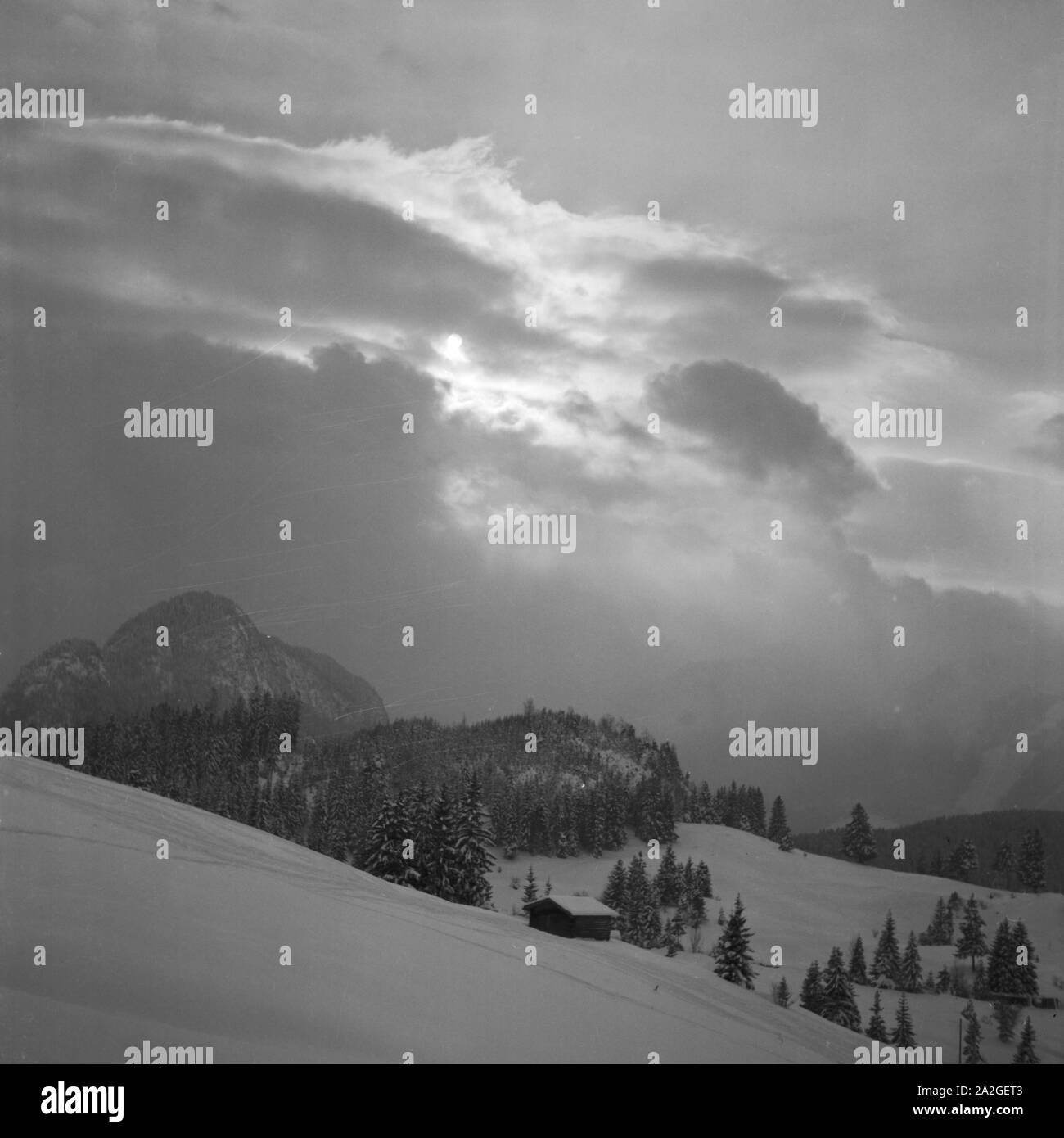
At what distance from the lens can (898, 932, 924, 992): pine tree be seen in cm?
2170

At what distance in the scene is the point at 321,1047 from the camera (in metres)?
6.64

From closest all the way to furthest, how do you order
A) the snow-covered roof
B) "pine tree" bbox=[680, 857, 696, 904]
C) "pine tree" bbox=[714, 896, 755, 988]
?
the snow-covered roof
"pine tree" bbox=[714, 896, 755, 988]
"pine tree" bbox=[680, 857, 696, 904]

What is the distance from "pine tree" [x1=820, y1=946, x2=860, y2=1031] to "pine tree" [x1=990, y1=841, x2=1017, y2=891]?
165 inches

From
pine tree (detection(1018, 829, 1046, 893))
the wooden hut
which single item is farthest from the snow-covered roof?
pine tree (detection(1018, 829, 1046, 893))

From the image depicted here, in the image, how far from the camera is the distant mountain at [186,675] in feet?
57.1

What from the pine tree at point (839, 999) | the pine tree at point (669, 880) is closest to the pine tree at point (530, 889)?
the pine tree at point (669, 880)

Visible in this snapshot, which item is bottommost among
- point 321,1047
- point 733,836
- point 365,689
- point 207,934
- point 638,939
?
point 638,939

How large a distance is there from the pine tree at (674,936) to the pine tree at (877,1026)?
497 centimetres

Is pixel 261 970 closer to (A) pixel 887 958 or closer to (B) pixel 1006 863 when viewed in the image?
(B) pixel 1006 863

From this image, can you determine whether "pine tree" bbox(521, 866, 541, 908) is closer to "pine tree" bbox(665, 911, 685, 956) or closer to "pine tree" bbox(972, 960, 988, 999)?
"pine tree" bbox(665, 911, 685, 956)

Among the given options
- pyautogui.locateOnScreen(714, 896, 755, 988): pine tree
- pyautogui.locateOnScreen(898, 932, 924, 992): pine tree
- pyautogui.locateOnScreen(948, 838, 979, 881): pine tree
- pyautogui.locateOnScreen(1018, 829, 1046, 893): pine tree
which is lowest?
pyautogui.locateOnScreen(898, 932, 924, 992): pine tree

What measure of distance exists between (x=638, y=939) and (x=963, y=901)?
8.28 m
